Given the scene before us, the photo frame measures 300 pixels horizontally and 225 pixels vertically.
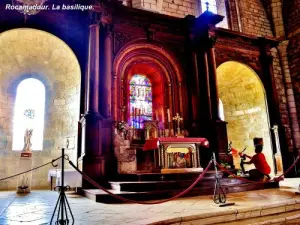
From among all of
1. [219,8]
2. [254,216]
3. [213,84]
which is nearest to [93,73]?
[213,84]

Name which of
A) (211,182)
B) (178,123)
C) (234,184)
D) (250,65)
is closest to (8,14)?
(178,123)

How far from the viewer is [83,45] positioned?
7.94 metres

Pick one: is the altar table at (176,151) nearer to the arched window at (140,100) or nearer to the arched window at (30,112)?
the arched window at (140,100)

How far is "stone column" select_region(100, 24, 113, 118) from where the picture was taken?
24.1 feet

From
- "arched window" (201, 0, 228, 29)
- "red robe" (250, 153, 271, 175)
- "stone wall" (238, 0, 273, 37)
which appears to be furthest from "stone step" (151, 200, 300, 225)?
"arched window" (201, 0, 228, 29)

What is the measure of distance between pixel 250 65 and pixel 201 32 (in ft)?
9.35

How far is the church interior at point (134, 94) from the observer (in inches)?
271

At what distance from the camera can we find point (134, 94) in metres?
8.97

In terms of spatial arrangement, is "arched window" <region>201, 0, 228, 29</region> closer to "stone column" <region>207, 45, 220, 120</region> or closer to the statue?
"stone column" <region>207, 45, 220, 120</region>

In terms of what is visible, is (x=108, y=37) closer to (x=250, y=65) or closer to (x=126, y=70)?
(x=126, y=70)

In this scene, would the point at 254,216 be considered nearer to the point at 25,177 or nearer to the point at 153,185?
the point at 153,185

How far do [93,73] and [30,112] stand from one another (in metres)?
3.29

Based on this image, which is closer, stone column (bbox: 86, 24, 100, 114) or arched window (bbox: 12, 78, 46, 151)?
stone column (bbox: 86, 24, 100, 114)

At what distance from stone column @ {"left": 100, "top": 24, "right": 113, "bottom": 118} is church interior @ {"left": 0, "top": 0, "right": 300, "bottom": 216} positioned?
0.03 m
